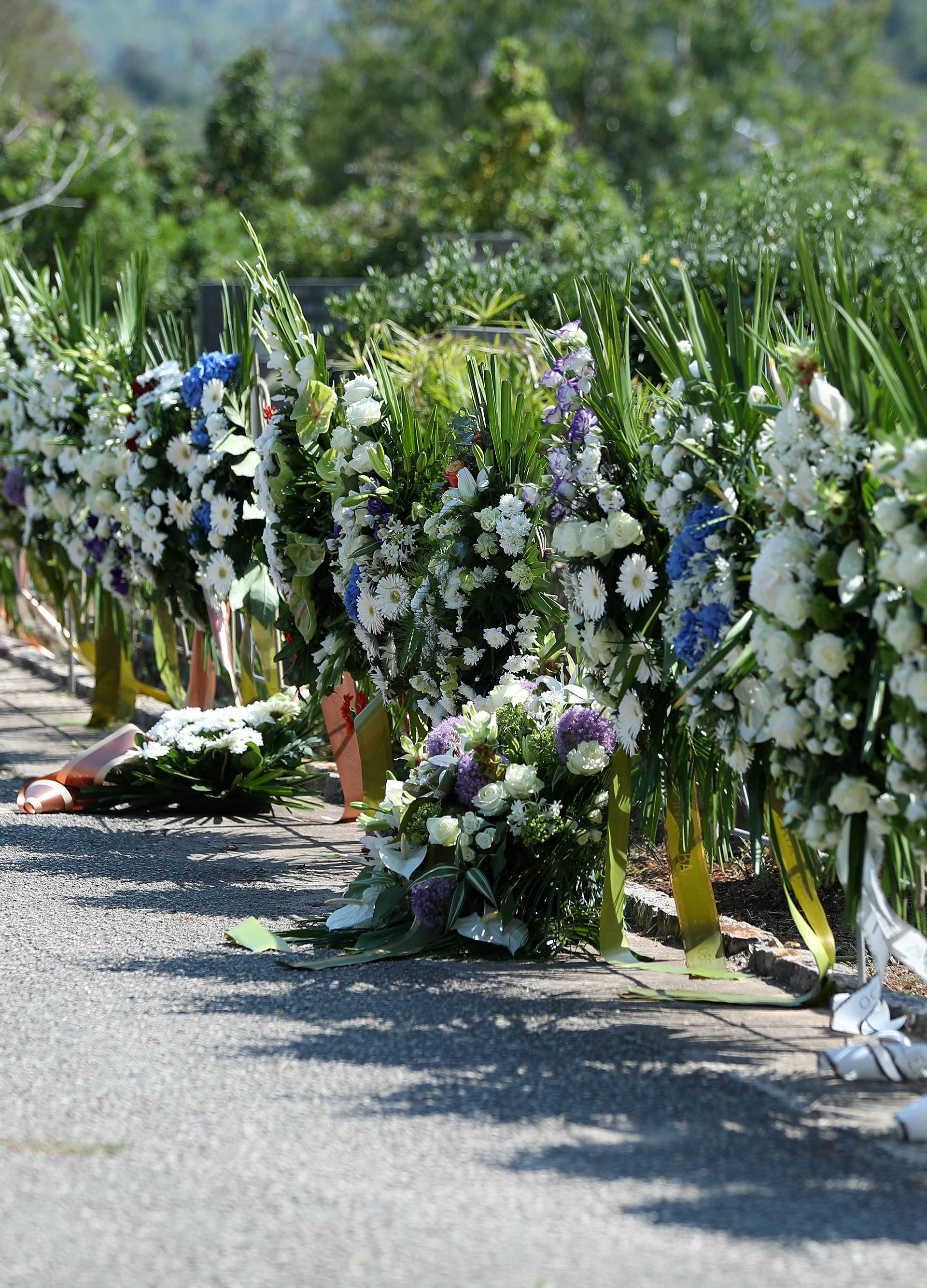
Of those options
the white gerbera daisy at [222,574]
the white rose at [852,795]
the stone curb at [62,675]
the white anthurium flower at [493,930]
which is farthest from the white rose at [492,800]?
the stone curb at [62,675]

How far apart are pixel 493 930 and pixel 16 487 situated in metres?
4.64

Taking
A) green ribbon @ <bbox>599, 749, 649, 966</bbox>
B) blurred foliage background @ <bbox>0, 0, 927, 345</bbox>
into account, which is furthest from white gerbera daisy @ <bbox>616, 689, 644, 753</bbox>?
blurred foliage background @ <bbox>0, 0, 927, 345</bbox>

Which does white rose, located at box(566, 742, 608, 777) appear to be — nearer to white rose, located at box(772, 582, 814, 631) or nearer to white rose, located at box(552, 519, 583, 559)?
white rose, located at box(552, 519, 583, 559)

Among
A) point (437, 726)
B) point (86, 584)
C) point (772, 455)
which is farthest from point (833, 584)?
point (86, 584)

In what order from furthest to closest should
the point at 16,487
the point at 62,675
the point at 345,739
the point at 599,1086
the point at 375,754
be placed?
the point at 62,675 < the point at 16,487 < the point at 345,739 < the point at 375,754 < the point at 599,1086

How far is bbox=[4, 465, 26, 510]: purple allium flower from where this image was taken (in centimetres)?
777

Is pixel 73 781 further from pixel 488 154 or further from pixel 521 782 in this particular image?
pixel 488 154

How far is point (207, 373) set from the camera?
6000mm

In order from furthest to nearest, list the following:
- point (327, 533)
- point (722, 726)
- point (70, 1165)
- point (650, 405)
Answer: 1. point (327, 533)
2. point (650, 405)
3. point (722, 726)
4. point (70, 1165)

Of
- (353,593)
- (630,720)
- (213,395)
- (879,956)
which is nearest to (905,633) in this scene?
(879,956)

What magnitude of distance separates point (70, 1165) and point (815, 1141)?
4.65ft

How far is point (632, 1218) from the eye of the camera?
2.61 meters

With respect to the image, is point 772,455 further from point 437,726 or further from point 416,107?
point 416,107

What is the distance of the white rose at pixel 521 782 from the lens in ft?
13.7
